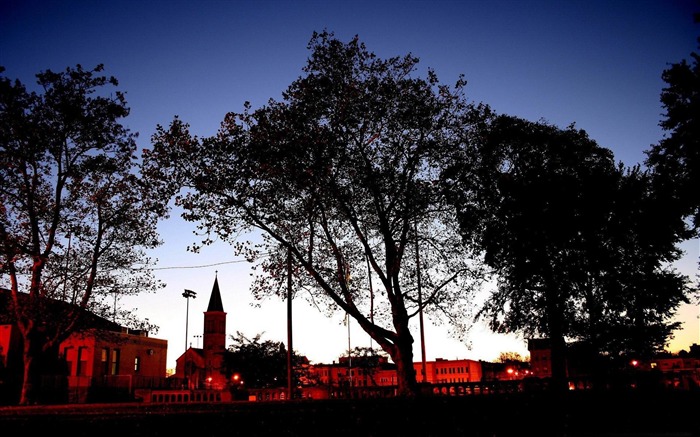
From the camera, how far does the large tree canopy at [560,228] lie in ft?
90.0

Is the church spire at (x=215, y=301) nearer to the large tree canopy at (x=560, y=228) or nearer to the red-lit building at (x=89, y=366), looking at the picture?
the red-lit building at (x=89, y=366)

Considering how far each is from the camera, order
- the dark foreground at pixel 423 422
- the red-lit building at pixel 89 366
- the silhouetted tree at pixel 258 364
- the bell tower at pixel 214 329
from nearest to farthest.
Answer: the dark foreground at pixel 423 422 → the red-lit building at pixel 89 366 → the silhouetted tree at pixel 258 364 → the bell tower at pixel 214 329

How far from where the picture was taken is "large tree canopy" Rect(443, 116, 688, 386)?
90.0 ft

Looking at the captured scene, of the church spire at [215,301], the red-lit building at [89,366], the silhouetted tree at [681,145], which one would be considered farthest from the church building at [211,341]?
the silhouetted tree at [681,145]

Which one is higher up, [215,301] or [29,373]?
[215,301]

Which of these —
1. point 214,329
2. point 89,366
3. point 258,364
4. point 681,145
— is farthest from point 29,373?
point 214,329

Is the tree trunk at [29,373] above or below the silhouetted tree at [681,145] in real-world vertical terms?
below

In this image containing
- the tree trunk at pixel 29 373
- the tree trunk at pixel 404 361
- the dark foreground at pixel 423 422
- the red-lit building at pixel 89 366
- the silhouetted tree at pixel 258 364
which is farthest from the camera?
the silhouetted tree at pixel 258 364

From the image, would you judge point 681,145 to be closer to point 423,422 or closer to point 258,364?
point 423,422

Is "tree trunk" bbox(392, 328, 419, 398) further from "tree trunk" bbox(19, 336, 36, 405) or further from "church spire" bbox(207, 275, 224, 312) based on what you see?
"church spire" bbox(207, 275, 224, 312)

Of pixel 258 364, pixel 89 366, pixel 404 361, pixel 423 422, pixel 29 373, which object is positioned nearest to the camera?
pixel 423 422

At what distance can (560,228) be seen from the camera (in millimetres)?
27500

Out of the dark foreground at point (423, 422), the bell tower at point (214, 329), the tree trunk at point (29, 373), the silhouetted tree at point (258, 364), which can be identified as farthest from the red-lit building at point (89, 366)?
the bell tower at point (214, 329)

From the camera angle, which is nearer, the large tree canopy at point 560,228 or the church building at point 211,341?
the large tree canopy at point 560,228
